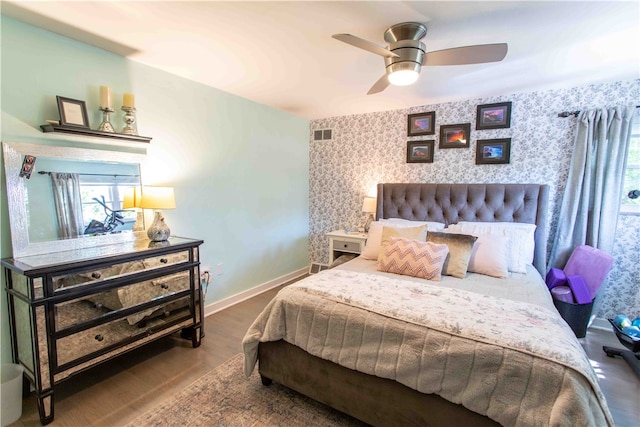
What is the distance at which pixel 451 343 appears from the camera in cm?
141

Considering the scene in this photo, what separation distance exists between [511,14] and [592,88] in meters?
1.85

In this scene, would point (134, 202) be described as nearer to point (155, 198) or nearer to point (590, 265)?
point (155, 198)

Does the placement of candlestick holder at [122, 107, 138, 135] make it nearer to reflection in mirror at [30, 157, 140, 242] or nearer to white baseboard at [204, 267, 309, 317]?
reflection in mirror at [30, 157, 140, 242]

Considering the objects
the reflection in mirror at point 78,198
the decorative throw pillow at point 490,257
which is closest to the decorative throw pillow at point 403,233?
the decorative throw pillow at point 490,257

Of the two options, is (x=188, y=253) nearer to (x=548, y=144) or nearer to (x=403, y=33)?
(x=403, y=33)

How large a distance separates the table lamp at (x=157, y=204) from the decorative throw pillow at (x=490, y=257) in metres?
2.58

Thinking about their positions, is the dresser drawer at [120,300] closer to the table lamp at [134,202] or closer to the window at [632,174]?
the table lamp at [134,202]

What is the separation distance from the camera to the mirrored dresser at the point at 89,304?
168cm

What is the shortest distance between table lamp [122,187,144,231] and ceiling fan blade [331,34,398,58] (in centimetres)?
197

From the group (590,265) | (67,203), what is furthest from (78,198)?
(590,265)

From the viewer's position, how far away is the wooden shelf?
1936 millimetres

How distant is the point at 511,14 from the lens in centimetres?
171

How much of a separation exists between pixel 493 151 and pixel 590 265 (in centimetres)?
140

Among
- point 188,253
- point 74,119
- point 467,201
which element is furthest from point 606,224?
point 74,119
